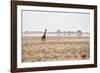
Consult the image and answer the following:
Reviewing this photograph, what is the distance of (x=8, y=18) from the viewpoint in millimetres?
1607

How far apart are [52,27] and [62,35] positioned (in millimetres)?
117

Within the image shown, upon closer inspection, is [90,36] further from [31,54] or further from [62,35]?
[31,54]

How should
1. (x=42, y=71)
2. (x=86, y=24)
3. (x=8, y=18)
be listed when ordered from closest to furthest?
(x=8, y=18), (x=42, y=71), (x=86, y=24)

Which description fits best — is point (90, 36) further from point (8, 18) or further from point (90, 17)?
point (8, 18)

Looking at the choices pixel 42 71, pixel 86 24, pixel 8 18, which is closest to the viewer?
pixel 8 18

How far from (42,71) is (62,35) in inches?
14.2

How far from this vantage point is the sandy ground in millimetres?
1674

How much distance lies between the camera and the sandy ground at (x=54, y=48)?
5.49ft

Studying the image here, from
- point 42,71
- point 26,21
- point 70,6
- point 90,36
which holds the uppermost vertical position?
point 70,6

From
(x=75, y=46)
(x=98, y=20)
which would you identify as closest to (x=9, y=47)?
(x=75, y=46)

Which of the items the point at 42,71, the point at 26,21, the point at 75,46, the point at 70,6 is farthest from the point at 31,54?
the point at 70,6

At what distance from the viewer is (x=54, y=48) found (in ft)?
5.74

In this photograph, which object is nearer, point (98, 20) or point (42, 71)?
point (42, 71)

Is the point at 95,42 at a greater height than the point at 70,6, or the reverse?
the point at 70,6
